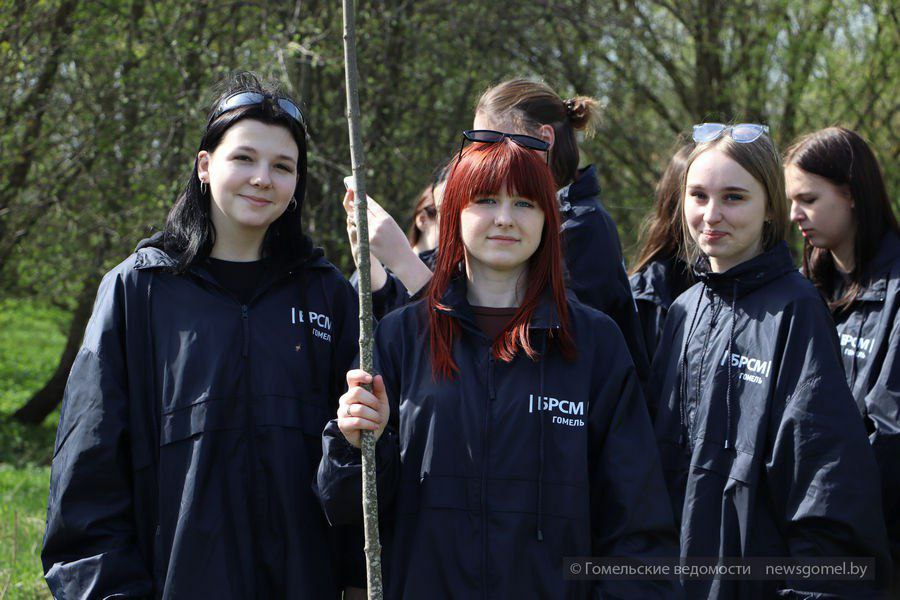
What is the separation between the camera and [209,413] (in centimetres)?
263

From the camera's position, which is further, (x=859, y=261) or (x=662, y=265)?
(x=662, y=265)

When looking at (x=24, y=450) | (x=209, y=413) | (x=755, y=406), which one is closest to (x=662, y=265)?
(x=755, y=406)

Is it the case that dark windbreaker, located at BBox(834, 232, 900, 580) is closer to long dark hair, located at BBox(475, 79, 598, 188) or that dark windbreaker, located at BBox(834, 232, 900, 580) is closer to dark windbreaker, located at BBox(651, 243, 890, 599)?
dark windbreaker, located at BBox(651, 243, 890, 599)

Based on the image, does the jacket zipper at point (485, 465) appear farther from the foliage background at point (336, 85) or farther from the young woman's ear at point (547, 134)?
the foliage background at point (336, 85)

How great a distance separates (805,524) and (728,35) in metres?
7.07

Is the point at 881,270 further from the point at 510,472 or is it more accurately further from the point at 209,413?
the point at 209,413

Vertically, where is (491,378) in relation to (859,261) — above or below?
below

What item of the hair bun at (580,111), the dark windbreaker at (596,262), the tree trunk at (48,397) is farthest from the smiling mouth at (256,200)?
the tree trunk at (48,397)

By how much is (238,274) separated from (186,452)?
0.55 meters

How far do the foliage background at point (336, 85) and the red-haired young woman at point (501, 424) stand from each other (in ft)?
12.5

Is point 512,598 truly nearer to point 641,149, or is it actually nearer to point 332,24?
point 332,24

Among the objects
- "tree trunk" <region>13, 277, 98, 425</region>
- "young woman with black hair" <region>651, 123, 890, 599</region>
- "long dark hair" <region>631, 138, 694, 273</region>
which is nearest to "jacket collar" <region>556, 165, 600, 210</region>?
"young woman with black hair" <region>651, 123, 890, 599</region>

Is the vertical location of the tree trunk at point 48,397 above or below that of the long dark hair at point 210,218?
below

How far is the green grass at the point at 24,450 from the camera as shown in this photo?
485cm
